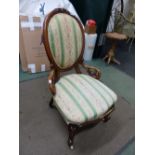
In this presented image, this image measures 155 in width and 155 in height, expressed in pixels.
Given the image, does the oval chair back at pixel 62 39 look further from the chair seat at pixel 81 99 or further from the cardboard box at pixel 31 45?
the cardboard box at pixel 31 45

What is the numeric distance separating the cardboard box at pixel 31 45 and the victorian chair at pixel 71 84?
708 mm

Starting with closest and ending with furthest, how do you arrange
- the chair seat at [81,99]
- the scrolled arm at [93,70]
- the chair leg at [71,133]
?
the chair seat at [81,99]
the chair leg at [71,133]
the scrolled arm at [93,70]

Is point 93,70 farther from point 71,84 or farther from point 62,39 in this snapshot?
point 62,39

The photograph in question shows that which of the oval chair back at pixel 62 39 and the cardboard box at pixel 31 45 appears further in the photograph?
the cardboard box at pixel 31 45

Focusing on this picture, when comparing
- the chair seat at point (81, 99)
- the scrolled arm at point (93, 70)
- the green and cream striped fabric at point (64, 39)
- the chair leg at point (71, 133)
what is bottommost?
Answer: the chair leg at point (71, 133)

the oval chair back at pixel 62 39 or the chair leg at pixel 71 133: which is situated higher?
the oval chair back at pixel 62 39

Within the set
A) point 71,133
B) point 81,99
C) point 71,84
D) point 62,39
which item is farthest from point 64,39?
point 71,133

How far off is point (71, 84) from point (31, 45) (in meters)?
0.97

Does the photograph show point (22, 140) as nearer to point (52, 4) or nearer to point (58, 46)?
point (58, 46)

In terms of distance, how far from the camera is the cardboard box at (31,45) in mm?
1833

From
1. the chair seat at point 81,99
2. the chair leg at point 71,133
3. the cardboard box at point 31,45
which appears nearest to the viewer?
the chair seat at point 81,99

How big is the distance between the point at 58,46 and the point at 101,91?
0.48 m

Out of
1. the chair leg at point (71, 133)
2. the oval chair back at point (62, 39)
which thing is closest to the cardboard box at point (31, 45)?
the oval chair back at point (62, 39)
